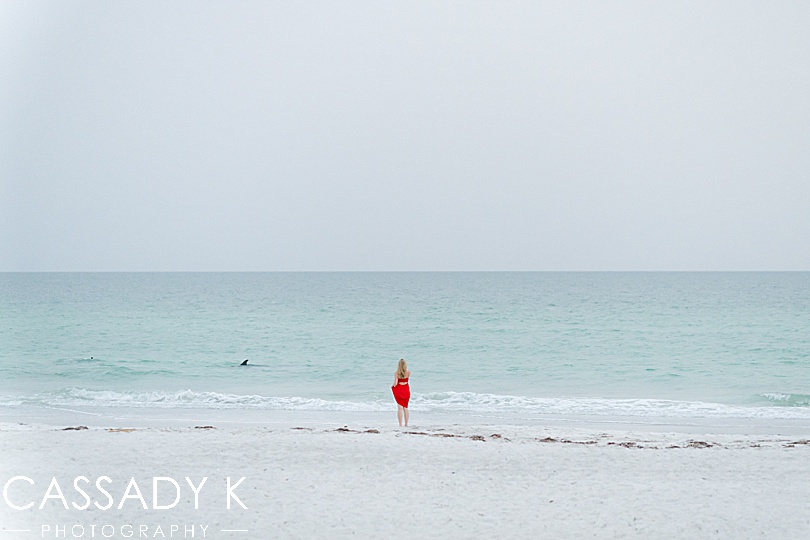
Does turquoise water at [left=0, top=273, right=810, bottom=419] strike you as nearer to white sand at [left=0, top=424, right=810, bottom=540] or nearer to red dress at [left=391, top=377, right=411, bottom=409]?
red dress at [left=391, top=377, right=411, bottom=409]

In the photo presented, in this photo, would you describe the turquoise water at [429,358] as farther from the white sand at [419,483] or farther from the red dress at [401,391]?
the white sand at [419,483]

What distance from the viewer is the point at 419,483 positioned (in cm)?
789

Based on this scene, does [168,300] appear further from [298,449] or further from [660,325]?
[298,449]

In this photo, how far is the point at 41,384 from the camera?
2053 centimetres

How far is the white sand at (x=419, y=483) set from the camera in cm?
649

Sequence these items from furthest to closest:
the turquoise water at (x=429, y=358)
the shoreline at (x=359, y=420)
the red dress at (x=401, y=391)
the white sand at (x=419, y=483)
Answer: the turquoise water at (x=429, y=358) → the shoreline at (x=359, y=420) → the red dress at (x=401, y=391) → the white sand at (x=419, y=483)

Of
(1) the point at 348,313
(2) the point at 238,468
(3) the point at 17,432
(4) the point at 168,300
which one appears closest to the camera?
(2) the point at 238,468

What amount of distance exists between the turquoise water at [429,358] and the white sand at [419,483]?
6595 millimetres

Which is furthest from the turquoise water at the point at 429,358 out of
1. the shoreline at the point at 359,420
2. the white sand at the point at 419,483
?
the white sand at the point at 419,483

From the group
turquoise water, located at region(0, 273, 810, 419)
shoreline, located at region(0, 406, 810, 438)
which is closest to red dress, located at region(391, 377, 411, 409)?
shoreline, located at region(0, 406, 810, 438)

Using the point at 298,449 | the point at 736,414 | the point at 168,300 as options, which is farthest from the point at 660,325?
the point at 168,300

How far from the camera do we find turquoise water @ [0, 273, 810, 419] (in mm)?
17656

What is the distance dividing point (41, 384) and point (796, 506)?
19.5 metres

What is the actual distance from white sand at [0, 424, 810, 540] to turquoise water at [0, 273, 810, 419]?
6595 mm
